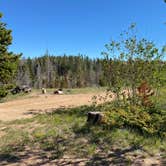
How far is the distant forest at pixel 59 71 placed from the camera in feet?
256

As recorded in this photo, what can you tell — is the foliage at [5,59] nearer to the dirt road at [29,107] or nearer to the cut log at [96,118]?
the dirt road at [29,107]

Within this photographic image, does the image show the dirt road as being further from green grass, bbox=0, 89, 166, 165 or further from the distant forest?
the distant forest

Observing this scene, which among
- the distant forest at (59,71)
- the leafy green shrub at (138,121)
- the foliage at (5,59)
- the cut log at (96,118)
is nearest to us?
the leafy green shrub at (138,121)

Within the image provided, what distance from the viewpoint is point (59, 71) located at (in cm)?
10162

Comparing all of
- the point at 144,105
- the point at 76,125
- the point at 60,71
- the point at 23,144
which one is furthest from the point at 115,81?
the point at 60,71

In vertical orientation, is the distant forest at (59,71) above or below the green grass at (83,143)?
above

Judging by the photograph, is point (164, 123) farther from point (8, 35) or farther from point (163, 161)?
point (8, 35)

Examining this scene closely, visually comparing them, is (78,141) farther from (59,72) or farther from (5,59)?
(59,72)

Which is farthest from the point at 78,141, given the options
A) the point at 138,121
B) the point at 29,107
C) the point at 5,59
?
the point at 29,107

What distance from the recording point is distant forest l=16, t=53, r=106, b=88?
7806cm

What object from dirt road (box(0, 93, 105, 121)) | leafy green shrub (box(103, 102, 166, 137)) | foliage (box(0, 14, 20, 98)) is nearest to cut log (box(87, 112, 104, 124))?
leafy green shrub (box(103, 102, 166, 137))

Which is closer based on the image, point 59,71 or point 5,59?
point 5,59

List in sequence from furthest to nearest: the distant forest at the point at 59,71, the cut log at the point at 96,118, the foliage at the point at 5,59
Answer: the distant forest at the point at 59,71 < the foliage at the point at 5,59 < the cut log at the point at 96,118

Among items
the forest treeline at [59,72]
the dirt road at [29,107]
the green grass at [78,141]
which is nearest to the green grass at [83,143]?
the green grass at [78,141]
